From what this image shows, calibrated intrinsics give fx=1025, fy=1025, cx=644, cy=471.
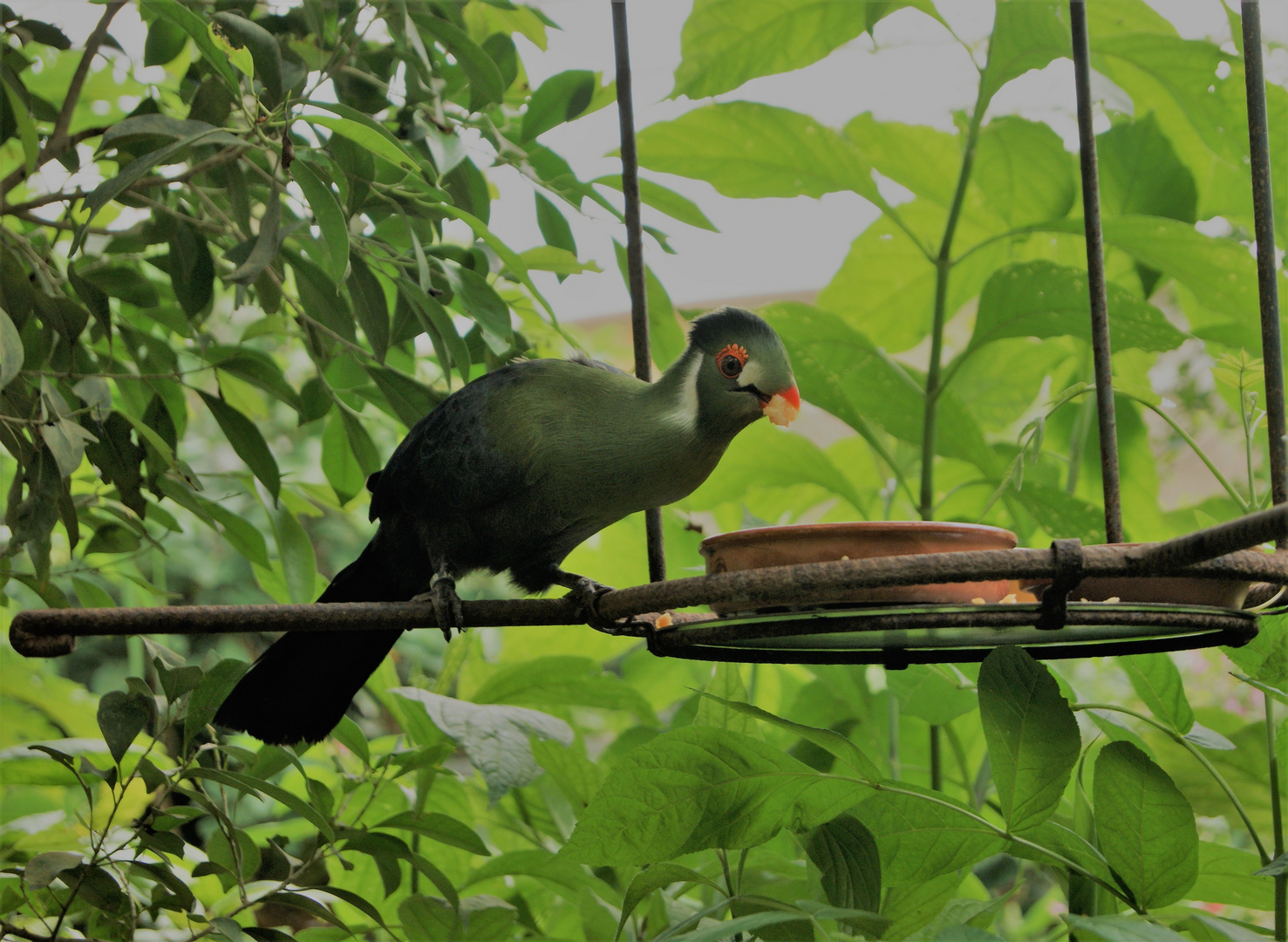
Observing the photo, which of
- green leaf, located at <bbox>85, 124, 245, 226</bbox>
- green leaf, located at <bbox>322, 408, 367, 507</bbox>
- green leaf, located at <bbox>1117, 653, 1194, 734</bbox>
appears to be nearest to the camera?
green leaf, located at <bbox>85, 124, 245, 226</bbox>

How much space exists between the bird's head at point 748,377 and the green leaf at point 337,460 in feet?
1.68

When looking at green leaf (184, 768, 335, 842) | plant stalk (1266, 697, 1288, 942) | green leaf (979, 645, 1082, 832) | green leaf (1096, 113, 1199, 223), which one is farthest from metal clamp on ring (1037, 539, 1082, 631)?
green leaf (1096, 113, 1199, 223)

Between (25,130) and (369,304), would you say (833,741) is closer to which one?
(369,304)

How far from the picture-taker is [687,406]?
109 cm

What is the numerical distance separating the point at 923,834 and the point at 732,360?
50 centimetres

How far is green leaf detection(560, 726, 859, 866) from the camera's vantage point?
88cm

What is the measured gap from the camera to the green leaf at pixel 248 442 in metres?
1.14

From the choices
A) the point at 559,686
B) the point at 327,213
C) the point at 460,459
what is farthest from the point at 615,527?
the point at 327,213

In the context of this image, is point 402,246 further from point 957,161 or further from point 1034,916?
point 1034,916

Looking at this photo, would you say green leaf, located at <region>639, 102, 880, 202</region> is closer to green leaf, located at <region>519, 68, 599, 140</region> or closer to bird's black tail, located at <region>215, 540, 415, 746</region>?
green leaf, located at <region>519, 68, 599, 140</region>

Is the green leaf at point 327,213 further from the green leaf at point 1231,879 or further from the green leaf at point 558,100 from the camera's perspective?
the green leaf at point 1231,879

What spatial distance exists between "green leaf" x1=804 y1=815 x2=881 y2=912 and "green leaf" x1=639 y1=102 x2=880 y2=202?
864mm

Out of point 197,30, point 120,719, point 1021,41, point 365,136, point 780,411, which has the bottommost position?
point 120,719

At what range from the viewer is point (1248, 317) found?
4.22 ft
